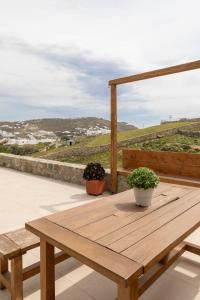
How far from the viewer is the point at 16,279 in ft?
5.67

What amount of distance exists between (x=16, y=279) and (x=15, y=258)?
18 cm

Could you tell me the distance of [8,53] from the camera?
7523 millimetres

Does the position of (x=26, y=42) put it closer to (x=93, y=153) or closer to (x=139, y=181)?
(x=139, y=181)

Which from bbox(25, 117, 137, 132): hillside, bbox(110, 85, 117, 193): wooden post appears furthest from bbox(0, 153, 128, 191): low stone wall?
bbox(25, 117, 137, 132): hillside

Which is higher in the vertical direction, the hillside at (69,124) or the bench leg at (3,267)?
the hillside at (69,124)

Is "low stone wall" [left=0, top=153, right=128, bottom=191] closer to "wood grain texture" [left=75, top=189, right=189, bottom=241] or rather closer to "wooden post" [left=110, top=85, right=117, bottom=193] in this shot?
"wooden post" [left=110, top=85, right=117, bottom=193]

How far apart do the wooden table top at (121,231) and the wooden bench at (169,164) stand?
2.04 metres

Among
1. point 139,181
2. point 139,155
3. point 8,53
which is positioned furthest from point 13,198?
point 8,53

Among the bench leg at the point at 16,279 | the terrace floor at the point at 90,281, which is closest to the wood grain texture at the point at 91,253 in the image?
the bench leg at the point at 16,279

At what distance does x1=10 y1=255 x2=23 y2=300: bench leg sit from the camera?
5.64 feet

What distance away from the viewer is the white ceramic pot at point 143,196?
6.15 ft

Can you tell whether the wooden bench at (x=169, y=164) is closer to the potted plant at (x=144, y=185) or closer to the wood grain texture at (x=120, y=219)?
the wood grain texture at (x=120, y=219)

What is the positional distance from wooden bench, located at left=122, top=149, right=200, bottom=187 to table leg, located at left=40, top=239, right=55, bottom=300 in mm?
2772

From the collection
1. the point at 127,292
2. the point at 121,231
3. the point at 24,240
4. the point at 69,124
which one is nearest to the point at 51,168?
the point at 24,240
